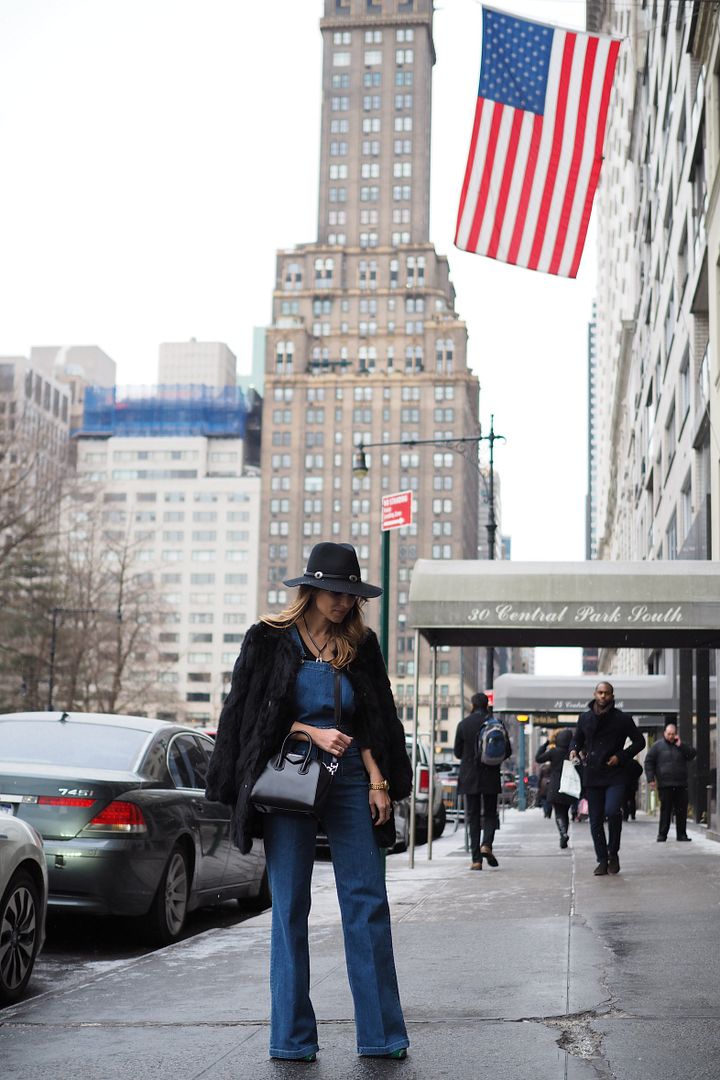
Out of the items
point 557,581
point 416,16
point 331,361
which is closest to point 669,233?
point 557,581

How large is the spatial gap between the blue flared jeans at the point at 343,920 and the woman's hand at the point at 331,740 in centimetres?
12

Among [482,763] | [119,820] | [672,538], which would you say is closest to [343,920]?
[119,820]

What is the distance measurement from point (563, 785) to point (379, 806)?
53.5 ft

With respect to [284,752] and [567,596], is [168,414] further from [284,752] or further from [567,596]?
[284,752]

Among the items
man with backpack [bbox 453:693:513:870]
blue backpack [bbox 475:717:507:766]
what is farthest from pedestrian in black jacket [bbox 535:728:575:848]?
blue backpack [bbox 475:717:507:766]

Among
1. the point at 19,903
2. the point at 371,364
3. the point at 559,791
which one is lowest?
the point at 559,791

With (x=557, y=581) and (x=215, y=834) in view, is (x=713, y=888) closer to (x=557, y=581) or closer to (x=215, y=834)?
(x=215, y=834)

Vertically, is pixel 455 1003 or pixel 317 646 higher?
pixel 317 646

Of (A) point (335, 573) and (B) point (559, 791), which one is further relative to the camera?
(B) point (559, 791)

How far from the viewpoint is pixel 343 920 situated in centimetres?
499

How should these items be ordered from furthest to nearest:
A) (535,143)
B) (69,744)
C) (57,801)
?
(535,143)
(69,744)
(57,801)

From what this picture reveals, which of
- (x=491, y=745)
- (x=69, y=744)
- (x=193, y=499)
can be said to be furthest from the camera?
(x=193, y=499)

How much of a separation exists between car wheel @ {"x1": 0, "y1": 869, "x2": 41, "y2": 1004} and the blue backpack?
28.8 feet

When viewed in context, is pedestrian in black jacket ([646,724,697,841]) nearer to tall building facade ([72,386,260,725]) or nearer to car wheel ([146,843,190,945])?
car wheel ([146,843,190,945])
